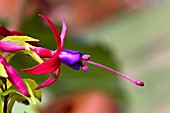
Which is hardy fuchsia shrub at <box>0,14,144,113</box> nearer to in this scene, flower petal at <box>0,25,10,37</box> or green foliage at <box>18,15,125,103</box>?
flower petal at <box>0,25,10,37</box>

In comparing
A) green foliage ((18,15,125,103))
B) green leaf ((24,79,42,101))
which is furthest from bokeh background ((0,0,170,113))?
green leaf ((24,79,42,101))

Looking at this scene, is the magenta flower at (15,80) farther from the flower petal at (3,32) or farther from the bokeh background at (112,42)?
the bokeh background at (112,42)

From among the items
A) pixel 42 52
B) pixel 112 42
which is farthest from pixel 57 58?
pixel 112 42

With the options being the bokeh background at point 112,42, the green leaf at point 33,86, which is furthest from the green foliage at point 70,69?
the green leaf at point 33,86

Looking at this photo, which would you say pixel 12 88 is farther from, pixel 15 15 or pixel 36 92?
pixel 15 15

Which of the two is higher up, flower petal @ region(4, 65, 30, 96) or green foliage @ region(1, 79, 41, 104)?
flower petal @ region(4, 65, 30, 96)

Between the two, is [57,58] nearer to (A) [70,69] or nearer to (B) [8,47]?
(B) [8,47]

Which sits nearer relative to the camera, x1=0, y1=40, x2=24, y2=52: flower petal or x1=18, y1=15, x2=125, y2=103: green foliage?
x1=0, y1=40, x2=24, y2=52: flower petal
